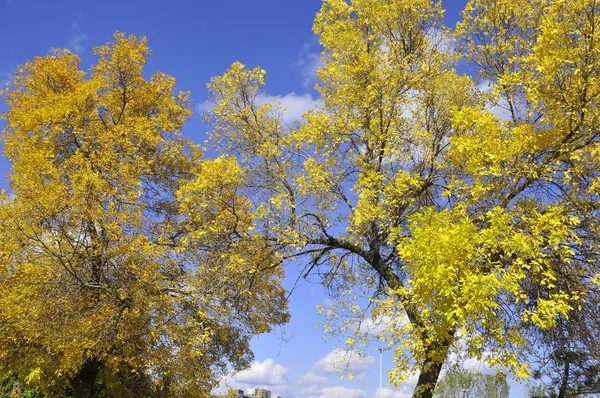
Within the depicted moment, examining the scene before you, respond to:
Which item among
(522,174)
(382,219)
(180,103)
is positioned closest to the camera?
(522,174)

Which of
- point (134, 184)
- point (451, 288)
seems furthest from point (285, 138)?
point (451, 288)

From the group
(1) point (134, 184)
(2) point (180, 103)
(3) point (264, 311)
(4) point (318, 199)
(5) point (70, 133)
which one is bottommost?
(3) point (264, 311)

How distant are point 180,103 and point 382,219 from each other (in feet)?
29.2

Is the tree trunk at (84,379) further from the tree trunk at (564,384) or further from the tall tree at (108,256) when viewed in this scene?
the tree trunk at (564,384)

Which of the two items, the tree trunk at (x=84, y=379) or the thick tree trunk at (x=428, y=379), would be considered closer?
the thick tree trunk at (x=428, y=379)

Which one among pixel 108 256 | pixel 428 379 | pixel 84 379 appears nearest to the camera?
pixel 428 379

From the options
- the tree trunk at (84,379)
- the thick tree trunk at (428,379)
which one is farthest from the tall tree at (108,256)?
the thick tree trunk at (428,379)

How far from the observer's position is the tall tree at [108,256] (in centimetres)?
1080

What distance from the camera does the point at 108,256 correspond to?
11.8 meters

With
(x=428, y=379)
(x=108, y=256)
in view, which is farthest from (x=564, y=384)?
Answer: (x=108, y=256)

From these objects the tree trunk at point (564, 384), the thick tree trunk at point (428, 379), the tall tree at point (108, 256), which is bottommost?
the thick tree trunk at point (428, 379)

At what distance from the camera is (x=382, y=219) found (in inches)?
390

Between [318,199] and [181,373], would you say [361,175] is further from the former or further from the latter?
[181,373]

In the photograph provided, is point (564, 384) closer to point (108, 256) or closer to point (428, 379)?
point (428, 379)
